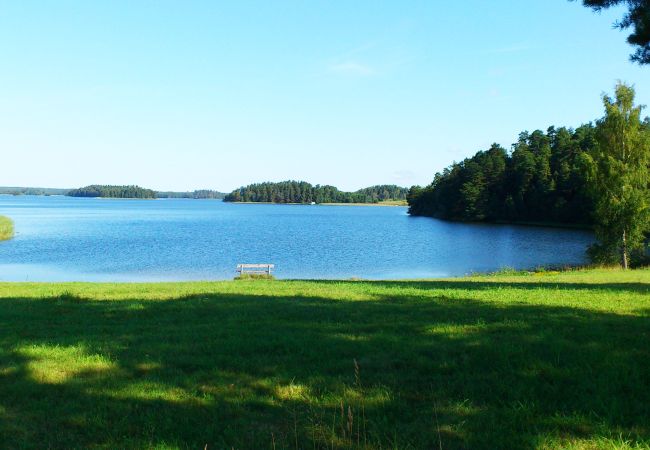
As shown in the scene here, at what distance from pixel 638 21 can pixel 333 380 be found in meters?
9.57

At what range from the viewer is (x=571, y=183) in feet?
306

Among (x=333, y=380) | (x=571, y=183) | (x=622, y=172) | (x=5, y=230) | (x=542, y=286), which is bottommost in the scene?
(x=5, y=230)

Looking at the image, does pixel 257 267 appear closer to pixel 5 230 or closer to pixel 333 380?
pixel 333 380

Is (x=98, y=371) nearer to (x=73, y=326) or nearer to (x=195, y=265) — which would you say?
(x=73, y=326)

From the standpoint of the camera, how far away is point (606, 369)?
5.87 m

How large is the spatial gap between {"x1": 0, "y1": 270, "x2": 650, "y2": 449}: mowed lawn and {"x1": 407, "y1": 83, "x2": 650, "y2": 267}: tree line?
28267 mm

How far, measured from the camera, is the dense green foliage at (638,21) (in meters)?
10.1

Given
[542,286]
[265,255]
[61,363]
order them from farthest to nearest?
[265,255]
[542,286]
[61,363]

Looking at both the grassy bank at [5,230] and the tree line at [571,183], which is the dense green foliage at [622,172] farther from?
the grassy bank at [5,230]

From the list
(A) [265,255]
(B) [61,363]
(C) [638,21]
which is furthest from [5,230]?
(C) [638,21]

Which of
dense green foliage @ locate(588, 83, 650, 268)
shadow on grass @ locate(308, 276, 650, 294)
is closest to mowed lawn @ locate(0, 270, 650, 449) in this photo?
shadow on grass @ locate(308, 276, 650, 294)

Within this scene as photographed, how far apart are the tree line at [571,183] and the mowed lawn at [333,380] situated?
28.3 meters

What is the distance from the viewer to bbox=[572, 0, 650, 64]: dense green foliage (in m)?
10.1

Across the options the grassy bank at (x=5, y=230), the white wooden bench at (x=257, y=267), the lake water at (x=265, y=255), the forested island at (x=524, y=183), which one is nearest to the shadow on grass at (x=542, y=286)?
the white wooden bench at (x=257, y=267)
